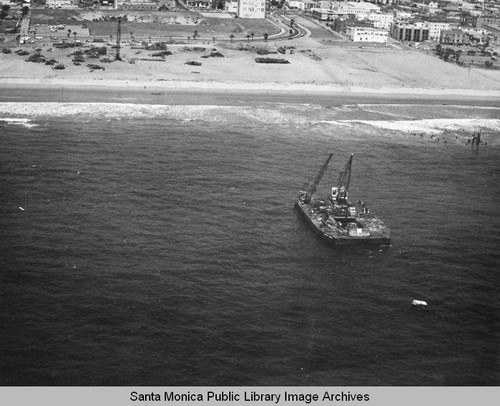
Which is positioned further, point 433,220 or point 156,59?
point 156,59

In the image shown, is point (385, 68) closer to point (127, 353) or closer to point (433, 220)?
point (433, 220)

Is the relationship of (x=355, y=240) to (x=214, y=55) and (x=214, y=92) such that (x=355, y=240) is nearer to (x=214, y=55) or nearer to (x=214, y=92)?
(x=214, y=92)

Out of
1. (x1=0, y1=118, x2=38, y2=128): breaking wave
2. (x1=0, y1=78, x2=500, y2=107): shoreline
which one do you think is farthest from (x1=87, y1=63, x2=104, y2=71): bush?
(x1=0, y1=118, x2=38, y2=128): breaking wave

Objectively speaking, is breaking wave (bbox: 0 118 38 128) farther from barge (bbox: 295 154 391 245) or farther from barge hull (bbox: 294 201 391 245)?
barge hull (bbox: 294 201 391 245)

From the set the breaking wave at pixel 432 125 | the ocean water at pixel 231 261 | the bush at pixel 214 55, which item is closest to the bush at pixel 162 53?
the bush at pixel 214 55

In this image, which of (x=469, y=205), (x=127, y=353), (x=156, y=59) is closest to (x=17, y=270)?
(x=127, y=353)
